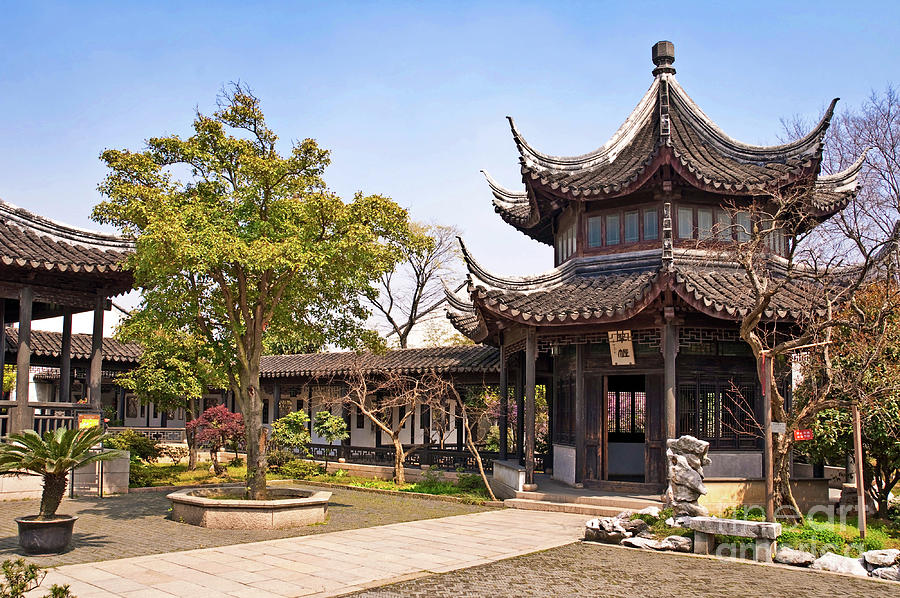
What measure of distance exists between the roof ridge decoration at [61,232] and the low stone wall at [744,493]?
1183cm

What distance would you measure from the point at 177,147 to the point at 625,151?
9834 mm

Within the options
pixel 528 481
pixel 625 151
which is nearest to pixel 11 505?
pixel 528 481

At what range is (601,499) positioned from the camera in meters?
14.3


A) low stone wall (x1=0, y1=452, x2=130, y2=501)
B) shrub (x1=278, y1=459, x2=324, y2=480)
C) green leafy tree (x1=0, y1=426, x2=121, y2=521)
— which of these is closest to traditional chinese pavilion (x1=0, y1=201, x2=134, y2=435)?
low stone wall (x1=0, y1=452, x2=130, y2=501)

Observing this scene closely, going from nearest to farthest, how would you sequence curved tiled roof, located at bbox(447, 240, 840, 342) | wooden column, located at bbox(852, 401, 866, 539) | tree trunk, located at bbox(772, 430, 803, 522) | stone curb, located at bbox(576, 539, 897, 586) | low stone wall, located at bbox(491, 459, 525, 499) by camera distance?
1. stone curb, located at bbox(576, 539, 897, 586)
2. wooden column, located at bbox(852, 401, 866, 539)
3. tree trunk, located at bbox(772, 430, 803, 522)
4. curved tiled roof, located at bbox(447, 240, 840, 342)
5. low stone wall, located at bbox(491, 459, 525, 499)

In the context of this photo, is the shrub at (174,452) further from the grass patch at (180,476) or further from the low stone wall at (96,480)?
the low stone wall at (96,480)

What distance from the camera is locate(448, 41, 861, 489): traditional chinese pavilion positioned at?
574 inches

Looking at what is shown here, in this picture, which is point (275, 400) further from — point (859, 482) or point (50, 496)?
point (859, 482)

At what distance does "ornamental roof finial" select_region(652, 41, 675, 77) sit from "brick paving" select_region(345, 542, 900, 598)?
12745 mm

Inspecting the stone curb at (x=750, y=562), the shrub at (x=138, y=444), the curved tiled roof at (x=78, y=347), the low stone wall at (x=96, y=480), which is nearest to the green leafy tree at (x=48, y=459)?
the low stone wall at (x=96, y=480)

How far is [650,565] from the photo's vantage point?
955 cm

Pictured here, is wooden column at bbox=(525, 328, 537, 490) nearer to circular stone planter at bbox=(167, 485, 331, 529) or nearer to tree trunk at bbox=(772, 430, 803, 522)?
circular stone planter at bbox=(167, 485, 331, 529)

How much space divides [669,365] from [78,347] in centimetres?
2347

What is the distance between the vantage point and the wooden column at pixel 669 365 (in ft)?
46.7
